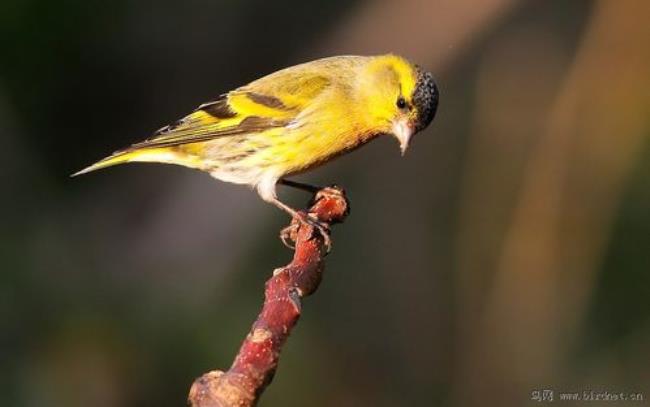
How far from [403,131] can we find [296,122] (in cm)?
39

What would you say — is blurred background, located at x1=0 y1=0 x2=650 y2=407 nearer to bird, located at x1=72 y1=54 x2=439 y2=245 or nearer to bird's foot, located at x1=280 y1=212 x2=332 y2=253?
bird, located at x1=72 y1=54 x2=439 y2=245

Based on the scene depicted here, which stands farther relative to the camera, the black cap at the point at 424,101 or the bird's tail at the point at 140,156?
the bird's tail at the point at 140,156

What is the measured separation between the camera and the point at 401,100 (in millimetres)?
3943

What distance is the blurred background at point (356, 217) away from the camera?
17.0ft

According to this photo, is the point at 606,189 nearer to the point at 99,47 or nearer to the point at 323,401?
the point at 323,401

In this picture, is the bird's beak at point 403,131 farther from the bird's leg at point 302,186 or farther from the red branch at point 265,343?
the red branch at point 265,343

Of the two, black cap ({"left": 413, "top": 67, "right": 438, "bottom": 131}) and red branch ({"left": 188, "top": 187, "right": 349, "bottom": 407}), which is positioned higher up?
black cap ({"left": 413, "top": 67, "right": 438, "bottom": 131})

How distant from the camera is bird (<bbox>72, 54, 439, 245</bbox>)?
3953mm

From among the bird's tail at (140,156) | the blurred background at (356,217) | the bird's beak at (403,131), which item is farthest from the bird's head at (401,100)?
the blurred background at (356,217)

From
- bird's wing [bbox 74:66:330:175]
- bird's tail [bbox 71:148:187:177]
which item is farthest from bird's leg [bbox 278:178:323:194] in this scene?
bird's tail [bbox 71:148:187:177]

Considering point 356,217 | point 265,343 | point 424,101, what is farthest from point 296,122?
point 265,343

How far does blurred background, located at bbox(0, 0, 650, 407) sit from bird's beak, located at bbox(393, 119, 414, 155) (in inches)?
53.7

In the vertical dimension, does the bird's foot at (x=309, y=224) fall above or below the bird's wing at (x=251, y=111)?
below

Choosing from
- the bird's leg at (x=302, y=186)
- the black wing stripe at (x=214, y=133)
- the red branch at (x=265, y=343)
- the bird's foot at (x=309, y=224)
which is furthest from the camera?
the black wing stripe at (x=214, y=133)
